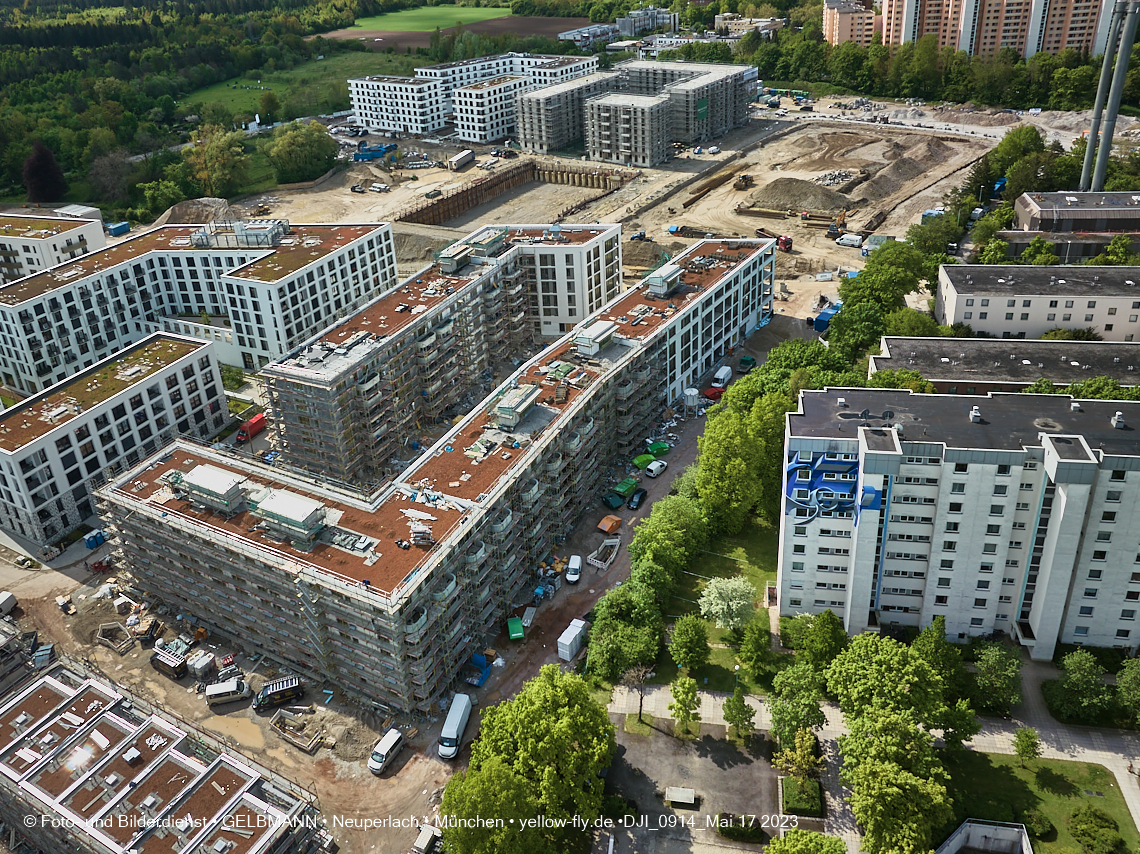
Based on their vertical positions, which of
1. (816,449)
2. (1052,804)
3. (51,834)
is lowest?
(1052,804)

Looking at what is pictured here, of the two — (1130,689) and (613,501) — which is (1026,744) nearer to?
(1130,689)

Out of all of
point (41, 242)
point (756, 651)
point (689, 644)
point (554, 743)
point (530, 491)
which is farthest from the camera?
point (41, 242)

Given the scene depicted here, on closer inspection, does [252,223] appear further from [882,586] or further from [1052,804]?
[1052,804]

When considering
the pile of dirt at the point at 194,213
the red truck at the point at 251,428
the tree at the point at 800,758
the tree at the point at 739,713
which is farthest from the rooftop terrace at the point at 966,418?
the pile of dirt at the point at 194,213

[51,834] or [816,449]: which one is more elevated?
[816,449]

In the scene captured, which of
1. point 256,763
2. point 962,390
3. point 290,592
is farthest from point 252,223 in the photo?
point 962,390

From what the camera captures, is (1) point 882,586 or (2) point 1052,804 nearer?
(2) point 1052,804

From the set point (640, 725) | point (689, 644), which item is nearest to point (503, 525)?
point (689, 644)
